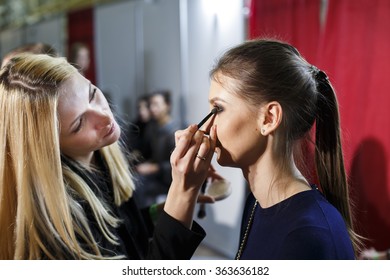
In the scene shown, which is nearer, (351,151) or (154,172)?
(351,151)

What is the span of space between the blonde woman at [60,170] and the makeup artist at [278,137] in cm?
7

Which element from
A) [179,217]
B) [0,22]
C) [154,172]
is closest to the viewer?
[179,217]

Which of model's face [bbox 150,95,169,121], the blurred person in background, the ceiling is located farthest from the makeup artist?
the ceiling

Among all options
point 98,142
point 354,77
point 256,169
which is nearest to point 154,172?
point 98,142

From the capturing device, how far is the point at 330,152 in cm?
75

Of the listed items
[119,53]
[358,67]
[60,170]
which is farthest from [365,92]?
[119,53]

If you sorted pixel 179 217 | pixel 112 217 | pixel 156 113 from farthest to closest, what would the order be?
1. pixel 156 113
2. pixel 112 217
3. pixel 179 217

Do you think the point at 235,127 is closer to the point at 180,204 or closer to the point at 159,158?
the point at 180,204

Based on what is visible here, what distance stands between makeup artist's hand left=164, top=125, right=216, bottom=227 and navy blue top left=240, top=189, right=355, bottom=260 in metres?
0.13

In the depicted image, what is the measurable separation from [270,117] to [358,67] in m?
0.47

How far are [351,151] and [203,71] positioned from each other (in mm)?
423

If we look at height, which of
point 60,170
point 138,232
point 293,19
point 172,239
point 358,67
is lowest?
point 138,232

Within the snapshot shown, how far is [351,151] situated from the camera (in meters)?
1.02

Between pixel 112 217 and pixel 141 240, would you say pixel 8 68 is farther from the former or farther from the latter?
pixel 141 240
